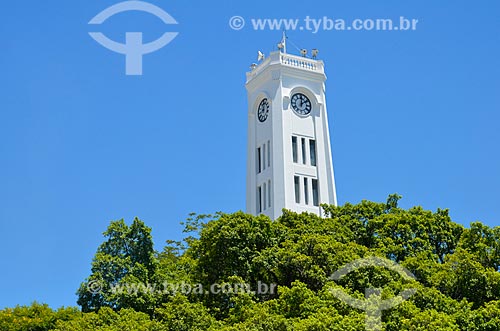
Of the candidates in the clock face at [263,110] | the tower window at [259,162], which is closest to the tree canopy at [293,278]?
the tower window at [259,162]

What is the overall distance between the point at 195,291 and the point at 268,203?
1825 centimetres

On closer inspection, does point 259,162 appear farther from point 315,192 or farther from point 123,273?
point 123,273

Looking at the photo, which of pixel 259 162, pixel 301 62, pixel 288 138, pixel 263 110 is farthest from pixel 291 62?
pixel 259 162

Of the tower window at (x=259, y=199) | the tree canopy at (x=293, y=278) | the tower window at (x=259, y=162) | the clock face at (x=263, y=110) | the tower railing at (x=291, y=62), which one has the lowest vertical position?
the tree canopy at (x=293, y=278)

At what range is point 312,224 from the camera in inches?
1355

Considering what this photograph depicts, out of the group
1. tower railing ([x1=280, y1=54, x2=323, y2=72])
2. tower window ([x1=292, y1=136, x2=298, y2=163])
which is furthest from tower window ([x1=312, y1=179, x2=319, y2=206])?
tower railing ([x1=280, y1=54, x2=323, y2=72])

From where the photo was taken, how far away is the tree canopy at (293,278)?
26.6 meters

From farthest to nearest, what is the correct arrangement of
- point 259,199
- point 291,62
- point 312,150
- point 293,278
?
point 291,62
point 312,150
point 259,199
point 293,278

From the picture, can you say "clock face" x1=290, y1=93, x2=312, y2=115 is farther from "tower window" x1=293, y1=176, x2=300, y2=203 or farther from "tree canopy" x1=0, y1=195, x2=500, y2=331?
"tree canopy" x1=0, y1=195, x2=500, y2=331

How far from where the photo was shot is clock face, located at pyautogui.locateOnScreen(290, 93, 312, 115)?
166ft

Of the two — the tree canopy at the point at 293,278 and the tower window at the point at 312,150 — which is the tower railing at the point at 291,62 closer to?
the tower window at the point at 312,150

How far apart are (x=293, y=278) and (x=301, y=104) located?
71.6 feet

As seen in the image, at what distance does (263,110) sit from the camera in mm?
51438

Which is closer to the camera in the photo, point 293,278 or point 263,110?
point 293,278
